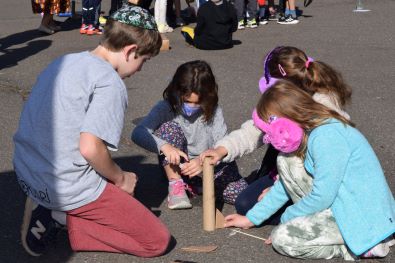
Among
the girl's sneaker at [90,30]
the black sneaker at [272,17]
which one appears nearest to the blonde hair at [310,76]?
the girl's sneaker at [90,30]

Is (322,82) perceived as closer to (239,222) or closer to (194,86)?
(194,86)

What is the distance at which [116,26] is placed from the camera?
3619 millimetres

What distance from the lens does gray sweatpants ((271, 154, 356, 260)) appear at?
3551mm

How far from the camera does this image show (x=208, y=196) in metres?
3.92

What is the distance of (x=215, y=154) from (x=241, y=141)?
0.26m

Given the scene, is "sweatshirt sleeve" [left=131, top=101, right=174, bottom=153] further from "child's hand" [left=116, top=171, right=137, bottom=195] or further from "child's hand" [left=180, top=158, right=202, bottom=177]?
"child's hand" [left=116, top=171, right=137, bottom=195]

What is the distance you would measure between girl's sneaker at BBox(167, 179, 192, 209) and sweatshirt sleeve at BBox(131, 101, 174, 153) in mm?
262

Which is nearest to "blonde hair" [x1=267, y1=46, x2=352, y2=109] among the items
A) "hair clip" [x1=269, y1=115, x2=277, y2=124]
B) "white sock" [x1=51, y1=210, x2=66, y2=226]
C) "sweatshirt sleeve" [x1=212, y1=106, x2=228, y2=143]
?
"hair clip" [x1=269, y1=115, x2=277, y2=124]

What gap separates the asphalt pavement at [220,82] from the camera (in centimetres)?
385

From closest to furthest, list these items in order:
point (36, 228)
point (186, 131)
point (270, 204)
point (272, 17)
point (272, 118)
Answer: point (272, 118), point (36, 228), point (270, 204), point (186, 131), point (272, 17)

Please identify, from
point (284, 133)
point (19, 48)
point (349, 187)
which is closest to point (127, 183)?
point (284, 133)

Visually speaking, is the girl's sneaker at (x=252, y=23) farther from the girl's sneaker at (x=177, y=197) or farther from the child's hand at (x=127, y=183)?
the child's hand at (x=127, y=183)

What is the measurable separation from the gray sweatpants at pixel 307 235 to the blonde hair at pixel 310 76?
508 mm

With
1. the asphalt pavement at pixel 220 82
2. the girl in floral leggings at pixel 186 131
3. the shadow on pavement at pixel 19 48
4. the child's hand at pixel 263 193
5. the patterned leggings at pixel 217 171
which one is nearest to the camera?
the asphalt pavement at pixel 220 82
